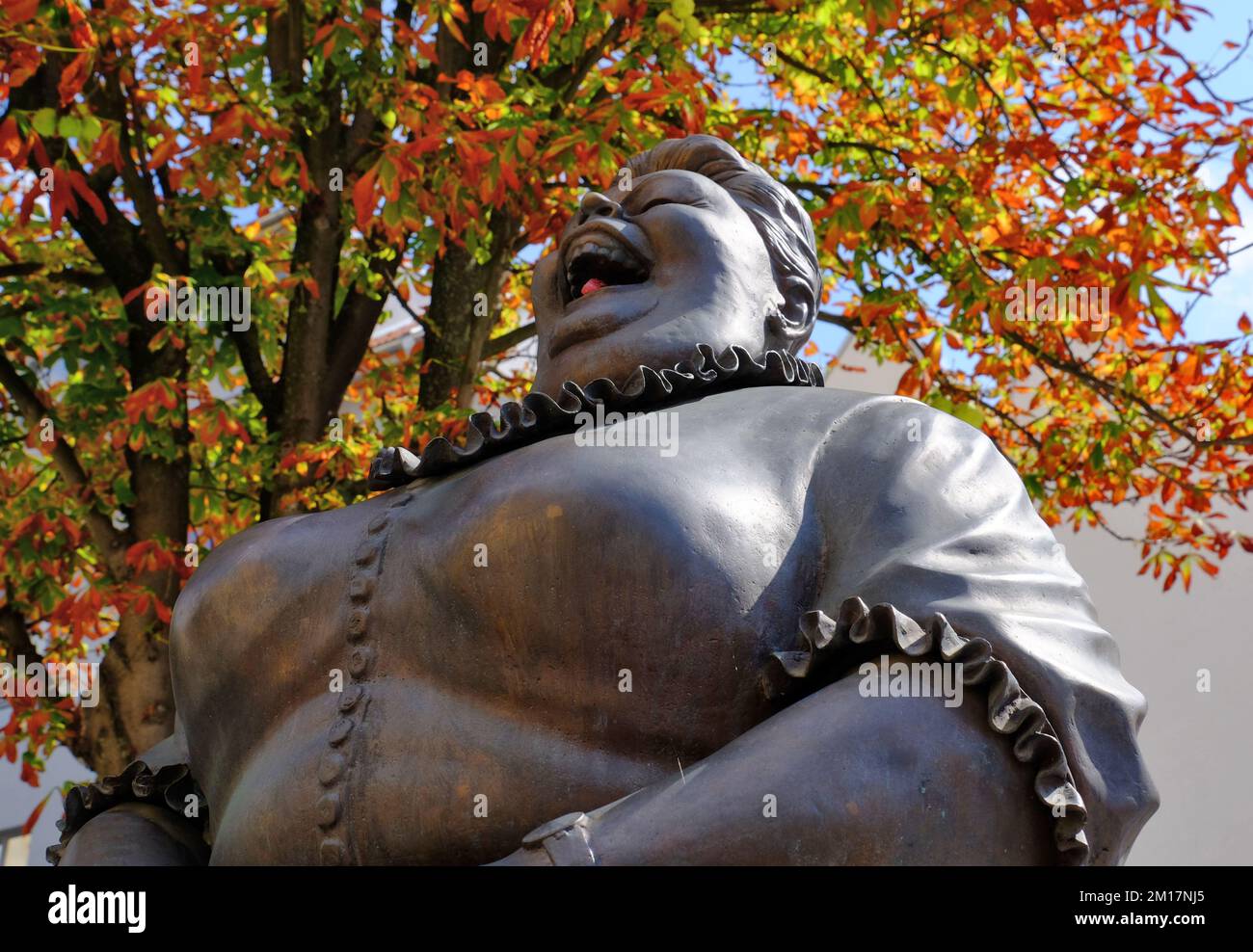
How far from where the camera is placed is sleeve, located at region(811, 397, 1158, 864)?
2078mm

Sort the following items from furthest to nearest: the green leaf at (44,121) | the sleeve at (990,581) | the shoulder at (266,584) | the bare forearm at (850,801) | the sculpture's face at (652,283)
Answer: the green leaf at (44,121) < the sculpture's face at (652,283) < the shoulder at (266,584) < the sleeve at (990,581) < the bare forearm at (850,801)

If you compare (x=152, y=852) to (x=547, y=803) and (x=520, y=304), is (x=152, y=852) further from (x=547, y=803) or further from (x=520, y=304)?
(x=520, y=304)

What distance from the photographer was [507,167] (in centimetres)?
575

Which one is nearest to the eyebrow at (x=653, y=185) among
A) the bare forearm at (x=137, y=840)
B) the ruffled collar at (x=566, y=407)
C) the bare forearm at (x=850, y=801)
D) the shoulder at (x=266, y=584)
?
the ruffled collar at (x=566, y=407)

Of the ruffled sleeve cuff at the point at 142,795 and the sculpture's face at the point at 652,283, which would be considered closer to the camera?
the ruffled sleeve cuff at the point at 142,795

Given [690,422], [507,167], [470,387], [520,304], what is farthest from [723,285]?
[520,304]

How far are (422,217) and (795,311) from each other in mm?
3429

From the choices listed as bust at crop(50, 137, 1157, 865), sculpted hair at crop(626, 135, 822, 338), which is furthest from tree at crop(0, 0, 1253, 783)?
bust at crop(50, 137, 1157, 865)

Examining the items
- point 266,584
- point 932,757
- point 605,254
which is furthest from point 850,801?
point 605,254

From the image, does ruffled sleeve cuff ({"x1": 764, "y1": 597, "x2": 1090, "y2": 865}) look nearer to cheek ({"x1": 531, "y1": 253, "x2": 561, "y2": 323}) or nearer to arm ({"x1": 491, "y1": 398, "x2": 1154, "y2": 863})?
arm ({"x1": 491, "y1": 398, "x2": 1154, "y2": 863})

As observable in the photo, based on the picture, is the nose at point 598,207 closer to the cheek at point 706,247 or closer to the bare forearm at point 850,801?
the cheek at point 706,247

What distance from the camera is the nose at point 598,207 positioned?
10.1 ft
